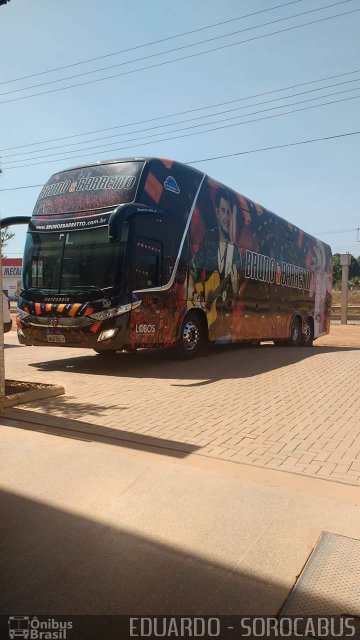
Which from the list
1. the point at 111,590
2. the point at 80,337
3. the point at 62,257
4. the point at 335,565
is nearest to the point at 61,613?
the point at 111,590

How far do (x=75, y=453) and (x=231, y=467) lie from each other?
1.45 metres

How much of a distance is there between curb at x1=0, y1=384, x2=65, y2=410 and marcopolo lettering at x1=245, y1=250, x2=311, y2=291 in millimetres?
7644

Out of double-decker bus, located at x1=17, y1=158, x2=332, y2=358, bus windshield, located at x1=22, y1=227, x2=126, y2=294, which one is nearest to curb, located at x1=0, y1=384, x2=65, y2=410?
double-decker bus, located at x1=17, y1=158, x2=332, y2=358

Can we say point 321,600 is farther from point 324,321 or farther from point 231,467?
point 324,321

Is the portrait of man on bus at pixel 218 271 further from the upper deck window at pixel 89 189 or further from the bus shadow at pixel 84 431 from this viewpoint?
the bus shadow at pixel 84 431

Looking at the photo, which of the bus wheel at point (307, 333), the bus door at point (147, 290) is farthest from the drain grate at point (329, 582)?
the bus wheel at point (307, 333)

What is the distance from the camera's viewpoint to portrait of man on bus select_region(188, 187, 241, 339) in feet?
35.9

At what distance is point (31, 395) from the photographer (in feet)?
21.1

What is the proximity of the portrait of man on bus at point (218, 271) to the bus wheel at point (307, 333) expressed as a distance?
235 inches

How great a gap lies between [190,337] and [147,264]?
229cm

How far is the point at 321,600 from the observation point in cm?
245

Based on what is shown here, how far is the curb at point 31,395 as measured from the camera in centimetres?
605

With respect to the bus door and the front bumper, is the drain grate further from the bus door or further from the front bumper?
the bus door

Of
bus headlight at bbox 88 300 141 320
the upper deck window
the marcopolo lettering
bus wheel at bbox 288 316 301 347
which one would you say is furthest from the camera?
bus wheel at bbox 288 316 301 347
